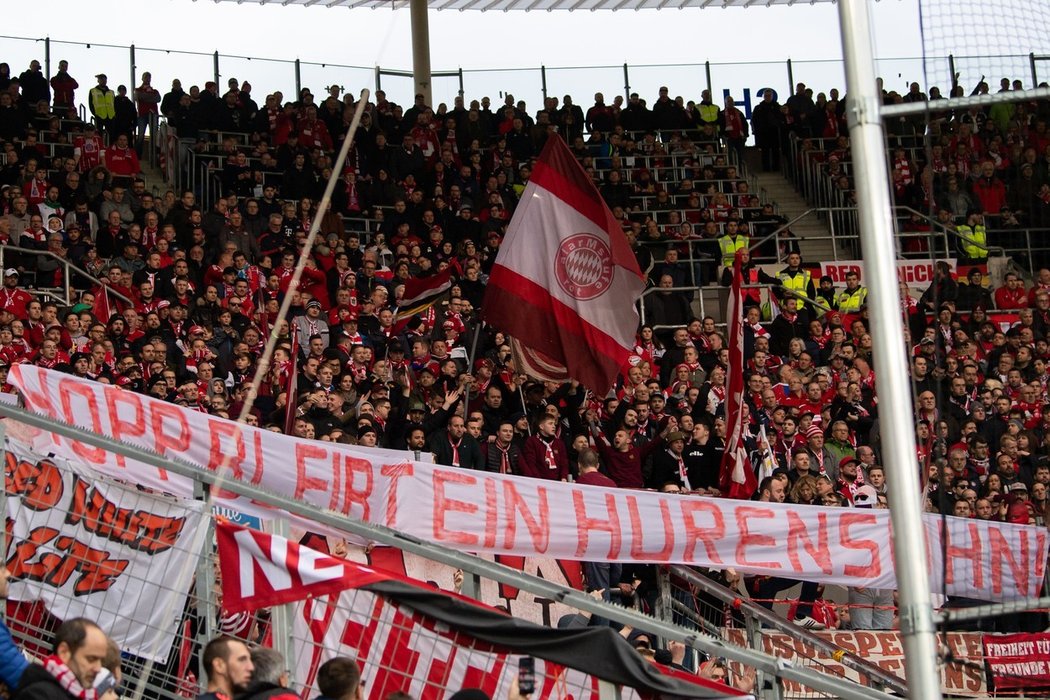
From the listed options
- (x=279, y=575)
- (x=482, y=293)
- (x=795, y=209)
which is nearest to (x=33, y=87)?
(x=482, y=293)

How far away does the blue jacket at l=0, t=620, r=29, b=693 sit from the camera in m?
5.83

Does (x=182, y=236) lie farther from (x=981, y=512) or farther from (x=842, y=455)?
(x=981, y=512)

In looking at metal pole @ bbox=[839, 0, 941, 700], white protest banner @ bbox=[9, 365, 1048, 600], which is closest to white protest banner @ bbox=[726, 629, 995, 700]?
white protest banner @ bbox=[9, 365, 1048, 600]

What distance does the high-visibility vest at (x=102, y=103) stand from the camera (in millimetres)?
22000

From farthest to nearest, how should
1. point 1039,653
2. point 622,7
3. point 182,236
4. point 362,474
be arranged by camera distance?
point 622,7 → point 182,236 → point 1039,653 → point 362,474

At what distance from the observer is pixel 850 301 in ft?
64.8

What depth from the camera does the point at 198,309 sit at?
15.2 metres

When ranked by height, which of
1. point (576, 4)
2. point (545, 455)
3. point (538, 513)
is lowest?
point (538, 513)

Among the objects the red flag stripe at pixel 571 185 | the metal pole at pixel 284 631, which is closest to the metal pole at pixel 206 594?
the metal pole at pixel 284 631

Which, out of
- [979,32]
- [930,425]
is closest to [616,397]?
[930,425]

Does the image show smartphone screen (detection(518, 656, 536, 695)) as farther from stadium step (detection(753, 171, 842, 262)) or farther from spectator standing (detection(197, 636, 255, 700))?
stadium step (detection(753, 171, 842, 262))

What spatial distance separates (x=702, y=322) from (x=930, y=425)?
3267 mm

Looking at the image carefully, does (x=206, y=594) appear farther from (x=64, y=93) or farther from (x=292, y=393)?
(x=64, y=93)

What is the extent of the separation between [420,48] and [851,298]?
8.73m
